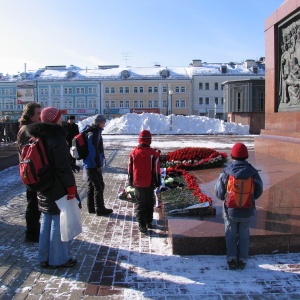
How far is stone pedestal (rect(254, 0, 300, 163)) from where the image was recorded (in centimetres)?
Result: 914

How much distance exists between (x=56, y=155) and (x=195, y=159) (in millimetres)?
6278

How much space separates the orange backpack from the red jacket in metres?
1.44

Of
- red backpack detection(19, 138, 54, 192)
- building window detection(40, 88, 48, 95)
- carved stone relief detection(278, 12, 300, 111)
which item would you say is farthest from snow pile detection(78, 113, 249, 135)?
red backpack detection(19, 138, 54, 192)

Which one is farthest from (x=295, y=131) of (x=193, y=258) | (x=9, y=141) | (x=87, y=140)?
(x=9, y=141)

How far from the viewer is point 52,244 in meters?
4.01

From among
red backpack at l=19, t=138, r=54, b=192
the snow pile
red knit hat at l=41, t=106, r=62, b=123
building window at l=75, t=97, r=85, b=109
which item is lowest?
red backpack at l=19, t=138, r=54, b=192

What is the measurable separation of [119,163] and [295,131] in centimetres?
633

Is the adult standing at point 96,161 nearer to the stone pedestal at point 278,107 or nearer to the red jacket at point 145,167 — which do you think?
the red jacket at point 145,167

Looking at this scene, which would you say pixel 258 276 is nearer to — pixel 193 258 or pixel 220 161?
pixel 193 258

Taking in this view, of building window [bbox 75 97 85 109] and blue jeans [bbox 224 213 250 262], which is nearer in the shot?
blue jeans [bbox 224 213 250 262]

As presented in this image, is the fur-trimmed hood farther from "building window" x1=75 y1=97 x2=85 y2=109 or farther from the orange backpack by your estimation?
"building window" x1=75 y1=97 x2=85 y2=109

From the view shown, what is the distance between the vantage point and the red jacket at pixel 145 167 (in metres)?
5.12

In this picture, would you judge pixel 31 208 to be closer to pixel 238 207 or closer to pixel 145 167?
pixel 145 167

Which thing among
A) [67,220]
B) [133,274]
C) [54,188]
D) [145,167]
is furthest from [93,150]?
[133,274]
